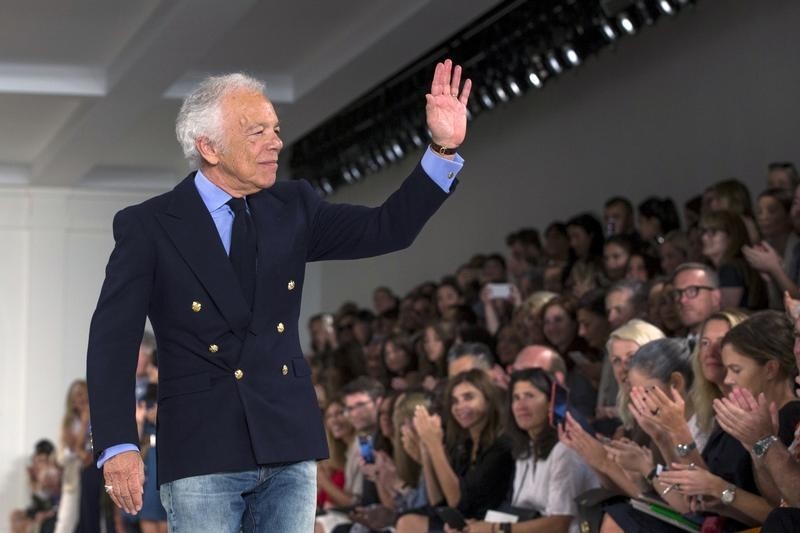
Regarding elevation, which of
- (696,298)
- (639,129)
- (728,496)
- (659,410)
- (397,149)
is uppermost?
(397,149)

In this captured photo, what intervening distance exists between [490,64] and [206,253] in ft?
20.0

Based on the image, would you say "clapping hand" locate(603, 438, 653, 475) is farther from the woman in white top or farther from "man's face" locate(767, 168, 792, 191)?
"man's face" locate(767, 168, 792, 191)

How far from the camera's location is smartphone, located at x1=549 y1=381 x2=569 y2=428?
197 inches

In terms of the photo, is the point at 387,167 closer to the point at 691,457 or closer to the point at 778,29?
the point at 778,29

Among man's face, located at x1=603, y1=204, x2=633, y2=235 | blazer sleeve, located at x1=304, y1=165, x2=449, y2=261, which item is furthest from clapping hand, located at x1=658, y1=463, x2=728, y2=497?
man's face, located at x1=603, y1=204, x2=633, y2=235

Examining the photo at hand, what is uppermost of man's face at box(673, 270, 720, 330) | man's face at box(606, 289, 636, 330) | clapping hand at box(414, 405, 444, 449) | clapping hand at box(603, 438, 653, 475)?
man's face at box(606, 289, 636, 330)

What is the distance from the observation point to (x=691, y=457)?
4.09 meters

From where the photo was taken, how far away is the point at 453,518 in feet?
17.7

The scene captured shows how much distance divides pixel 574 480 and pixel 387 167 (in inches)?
261

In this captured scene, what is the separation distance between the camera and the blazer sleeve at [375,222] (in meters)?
2.73

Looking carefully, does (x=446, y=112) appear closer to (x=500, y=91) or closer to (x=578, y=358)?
(x=578, y=358)

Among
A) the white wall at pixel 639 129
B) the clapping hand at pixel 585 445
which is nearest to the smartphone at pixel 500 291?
the white wall at pixel 639 129

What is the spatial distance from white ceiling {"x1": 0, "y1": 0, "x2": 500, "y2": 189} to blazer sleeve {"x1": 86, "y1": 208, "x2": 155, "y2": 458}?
4.09m

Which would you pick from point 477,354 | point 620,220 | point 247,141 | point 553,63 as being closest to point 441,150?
point 247,141
